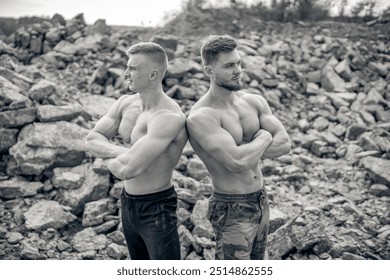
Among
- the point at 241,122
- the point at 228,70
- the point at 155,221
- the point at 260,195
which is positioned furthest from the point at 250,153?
the point at 155,221

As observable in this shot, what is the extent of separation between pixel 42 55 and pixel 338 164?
19.5 feet

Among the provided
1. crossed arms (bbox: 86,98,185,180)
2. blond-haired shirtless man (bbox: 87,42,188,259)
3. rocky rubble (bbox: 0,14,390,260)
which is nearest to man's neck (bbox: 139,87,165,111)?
blond-haired shirtless man (bbox: 87,42,188,259)

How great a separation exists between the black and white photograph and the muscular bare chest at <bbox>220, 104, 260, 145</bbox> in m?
0.01

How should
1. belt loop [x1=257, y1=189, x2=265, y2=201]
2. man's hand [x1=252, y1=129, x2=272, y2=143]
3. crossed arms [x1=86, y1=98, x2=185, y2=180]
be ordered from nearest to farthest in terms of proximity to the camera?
crossed arms [x1=86, y1=98, x2=185, y2=180], man's hand [x1=252, y1=129, x2=272, y2=143], belt loop [x1=257, y1=189, x2=265, y2=201]

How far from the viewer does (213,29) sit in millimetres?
10219

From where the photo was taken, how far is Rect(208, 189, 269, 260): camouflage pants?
312 cm

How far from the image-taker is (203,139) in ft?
9.52

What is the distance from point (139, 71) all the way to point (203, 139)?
669 mm

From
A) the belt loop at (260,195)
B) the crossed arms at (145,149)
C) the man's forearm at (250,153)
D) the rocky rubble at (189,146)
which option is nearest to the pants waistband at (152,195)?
the crossed arms at (145,149)

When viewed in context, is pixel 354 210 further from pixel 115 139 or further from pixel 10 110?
pixel 10 110

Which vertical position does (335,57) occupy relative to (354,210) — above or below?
above

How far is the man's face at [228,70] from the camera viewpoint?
9.77 feet

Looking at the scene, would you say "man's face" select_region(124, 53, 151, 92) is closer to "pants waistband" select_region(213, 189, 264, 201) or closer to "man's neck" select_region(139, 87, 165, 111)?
"man's neck" select_region(139, 87, 165, 111)
